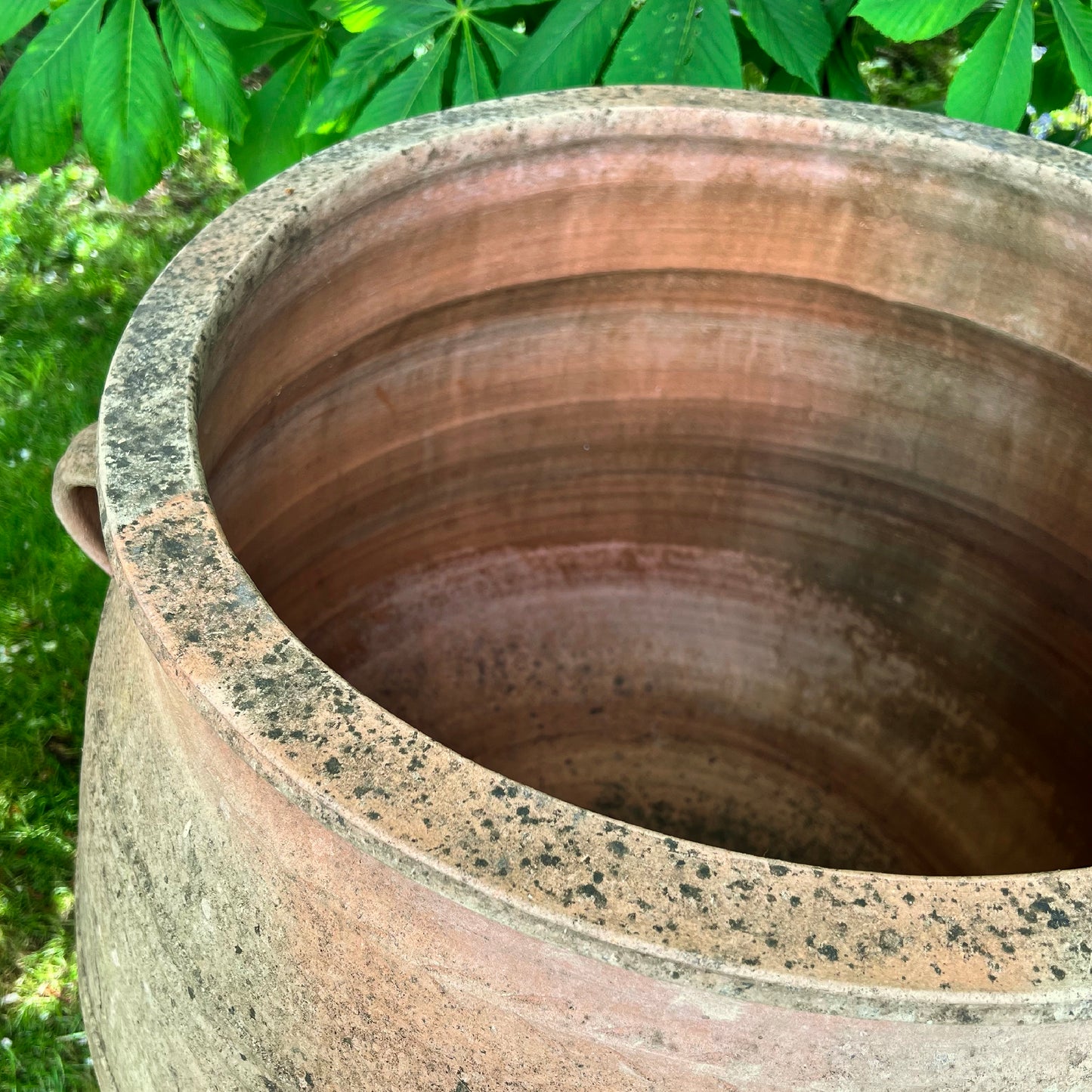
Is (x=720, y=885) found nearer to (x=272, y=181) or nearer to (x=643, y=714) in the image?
(x=272, y=181)

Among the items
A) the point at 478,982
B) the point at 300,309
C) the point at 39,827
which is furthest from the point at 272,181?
the point at 39,827

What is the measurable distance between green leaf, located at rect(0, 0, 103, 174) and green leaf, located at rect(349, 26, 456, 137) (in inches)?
15.5

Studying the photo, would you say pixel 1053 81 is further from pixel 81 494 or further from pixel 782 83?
pixel 81 494

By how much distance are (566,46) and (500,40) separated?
129mm

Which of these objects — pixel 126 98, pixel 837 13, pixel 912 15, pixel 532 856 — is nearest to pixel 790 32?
pixel 837 13

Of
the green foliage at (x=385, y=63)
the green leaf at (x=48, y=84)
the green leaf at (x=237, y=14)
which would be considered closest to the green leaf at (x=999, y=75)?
the green foliage at (x=385, y=63)

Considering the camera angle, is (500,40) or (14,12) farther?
(500,40)

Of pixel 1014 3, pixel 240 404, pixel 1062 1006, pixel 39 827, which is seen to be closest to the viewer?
pixel 1062 1006

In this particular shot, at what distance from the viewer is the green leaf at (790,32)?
61.9 inches

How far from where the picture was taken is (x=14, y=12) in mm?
1480

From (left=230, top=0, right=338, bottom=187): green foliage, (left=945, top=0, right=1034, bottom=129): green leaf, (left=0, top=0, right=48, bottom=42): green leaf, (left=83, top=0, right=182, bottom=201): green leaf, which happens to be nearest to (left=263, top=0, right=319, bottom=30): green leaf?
(left=230, top=0, right=338, bottom=187): green foliage

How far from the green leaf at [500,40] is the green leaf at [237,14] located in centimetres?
31

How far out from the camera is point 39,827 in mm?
2002

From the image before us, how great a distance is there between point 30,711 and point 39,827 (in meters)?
0.25
